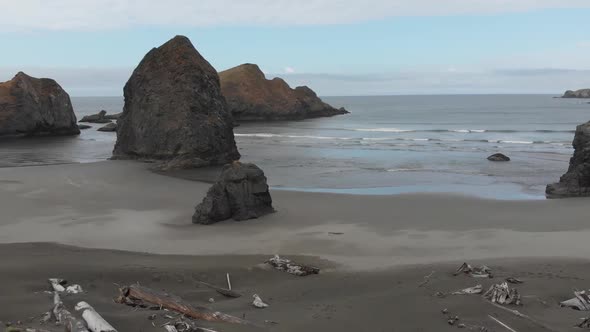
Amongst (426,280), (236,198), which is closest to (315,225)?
(236,198)

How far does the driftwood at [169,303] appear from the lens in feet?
18.7

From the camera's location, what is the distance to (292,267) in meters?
8.52

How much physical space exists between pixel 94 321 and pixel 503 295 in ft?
15.2

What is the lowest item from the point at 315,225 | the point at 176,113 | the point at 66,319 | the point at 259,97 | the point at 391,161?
the point at 391,161

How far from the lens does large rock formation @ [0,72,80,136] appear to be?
4094cm

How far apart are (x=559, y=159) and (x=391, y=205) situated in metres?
18.3

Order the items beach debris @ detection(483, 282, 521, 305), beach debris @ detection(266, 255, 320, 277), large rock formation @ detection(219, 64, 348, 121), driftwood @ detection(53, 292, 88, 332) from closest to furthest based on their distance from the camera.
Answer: driftwood @ detection(53, 292, 88, 332), beach debris @ detection(483, 282, 521, 305), beach debris @ detection(266, 255, 320, 277), large rock formation @ detection(219, 64, 348, 121)

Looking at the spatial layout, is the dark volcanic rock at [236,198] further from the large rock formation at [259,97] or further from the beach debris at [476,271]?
the large rock formation at [259,97]

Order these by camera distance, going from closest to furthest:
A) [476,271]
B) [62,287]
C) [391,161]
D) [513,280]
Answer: [62,287], [513,280], [476,271], [391,161]

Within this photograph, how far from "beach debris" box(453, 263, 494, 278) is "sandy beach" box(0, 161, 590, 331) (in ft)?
0.51

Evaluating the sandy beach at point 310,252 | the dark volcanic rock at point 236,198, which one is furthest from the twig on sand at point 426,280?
the dark volcanic rock at point 236,198

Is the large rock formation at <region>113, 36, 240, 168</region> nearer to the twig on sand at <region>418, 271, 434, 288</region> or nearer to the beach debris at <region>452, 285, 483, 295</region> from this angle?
the twig on sand at <region>418, 271, 434, 288</region>

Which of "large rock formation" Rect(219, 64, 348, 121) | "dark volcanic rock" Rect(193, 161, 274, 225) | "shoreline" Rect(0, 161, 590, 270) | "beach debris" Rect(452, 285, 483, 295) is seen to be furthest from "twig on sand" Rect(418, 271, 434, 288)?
"large rock formation" Rect(219, 64, 348, 121)

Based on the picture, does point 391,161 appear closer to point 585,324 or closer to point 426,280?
point 426,280
